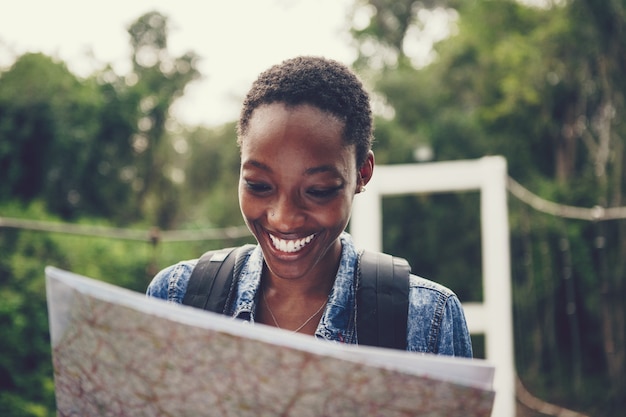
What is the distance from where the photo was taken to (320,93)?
794mm

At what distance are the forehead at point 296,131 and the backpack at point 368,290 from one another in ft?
0.57

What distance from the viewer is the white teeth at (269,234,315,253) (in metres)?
0.81

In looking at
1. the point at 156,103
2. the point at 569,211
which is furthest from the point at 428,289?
the point at 156,103

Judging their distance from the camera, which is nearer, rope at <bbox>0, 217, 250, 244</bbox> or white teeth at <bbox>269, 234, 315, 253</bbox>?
white teeth at <bbox>269, 234, 315, 253</bbox>

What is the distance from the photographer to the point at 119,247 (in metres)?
7.46

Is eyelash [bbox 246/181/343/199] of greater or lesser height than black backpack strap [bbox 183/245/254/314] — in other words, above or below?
above

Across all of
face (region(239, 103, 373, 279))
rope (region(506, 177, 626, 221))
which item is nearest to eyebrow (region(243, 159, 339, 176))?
face (region(239, 103, 373, 279))

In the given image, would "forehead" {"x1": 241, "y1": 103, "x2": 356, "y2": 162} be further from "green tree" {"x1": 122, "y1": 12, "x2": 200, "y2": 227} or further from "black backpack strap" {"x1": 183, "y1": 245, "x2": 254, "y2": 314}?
"green tree" {"x1": 122, "y1": 12, "x2": 200, "y2": 227}

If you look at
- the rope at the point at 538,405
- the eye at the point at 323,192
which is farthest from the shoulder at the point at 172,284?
the rope at the point at 538,405

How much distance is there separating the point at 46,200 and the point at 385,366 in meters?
8.48

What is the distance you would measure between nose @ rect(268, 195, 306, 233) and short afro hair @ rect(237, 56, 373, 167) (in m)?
0.11

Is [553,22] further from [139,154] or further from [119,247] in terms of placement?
[139,154]

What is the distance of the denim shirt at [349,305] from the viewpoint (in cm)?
79

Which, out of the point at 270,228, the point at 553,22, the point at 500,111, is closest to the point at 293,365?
the point at 270,228
